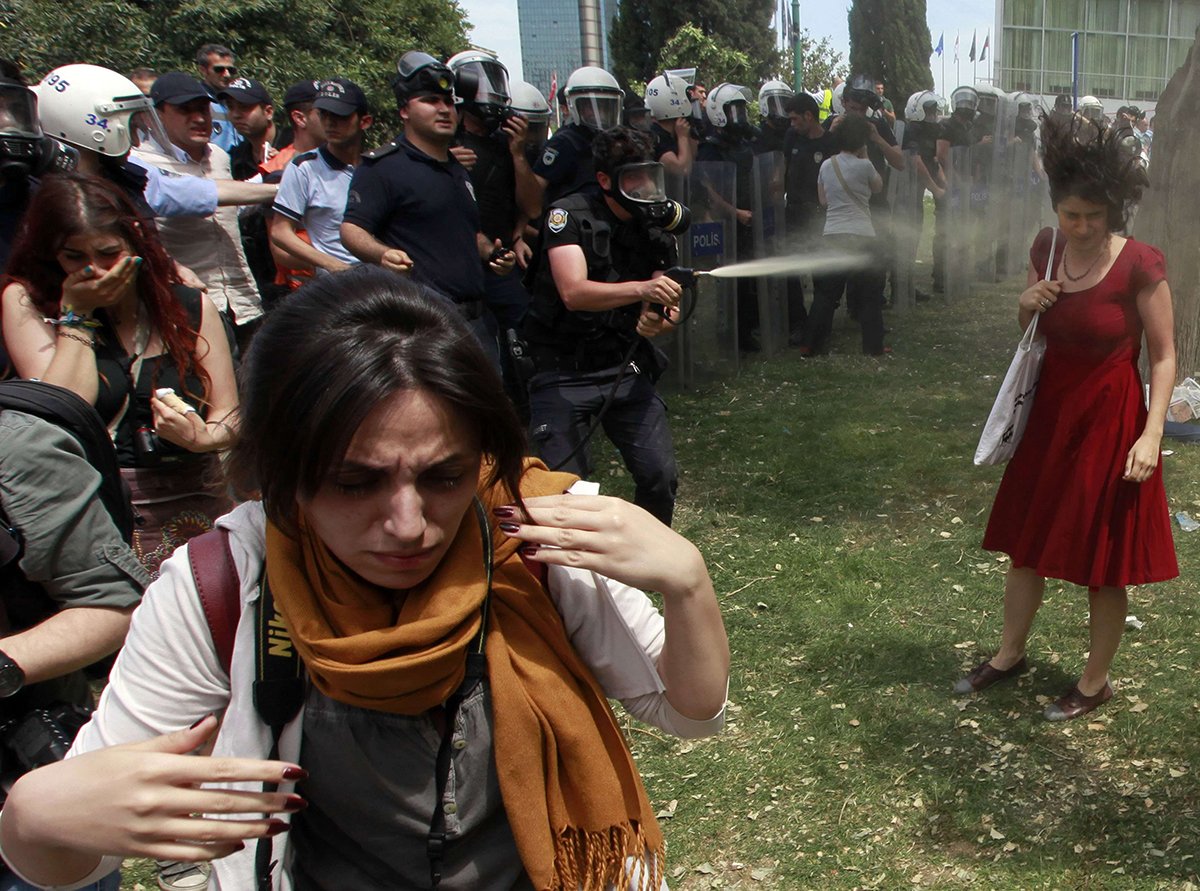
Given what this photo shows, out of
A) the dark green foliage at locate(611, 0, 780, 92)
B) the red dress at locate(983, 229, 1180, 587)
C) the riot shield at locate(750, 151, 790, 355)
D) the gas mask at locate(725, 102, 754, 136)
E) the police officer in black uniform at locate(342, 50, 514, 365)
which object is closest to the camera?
the red dress at locate(983, 229, 1180, 587)

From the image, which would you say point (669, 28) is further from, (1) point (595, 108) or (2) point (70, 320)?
(2) point (70, 320)

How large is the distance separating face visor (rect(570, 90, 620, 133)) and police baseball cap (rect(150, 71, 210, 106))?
9.80ft

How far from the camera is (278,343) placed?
4.48ft

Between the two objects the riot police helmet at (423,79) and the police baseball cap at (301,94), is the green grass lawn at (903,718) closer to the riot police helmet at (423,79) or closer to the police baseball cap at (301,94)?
the riot police helmet at (423,79)

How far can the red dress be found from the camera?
11.6 feet

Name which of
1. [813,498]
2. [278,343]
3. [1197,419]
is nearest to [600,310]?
[813,498]

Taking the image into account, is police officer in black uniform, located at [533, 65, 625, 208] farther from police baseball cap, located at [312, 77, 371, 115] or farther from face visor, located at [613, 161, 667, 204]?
face visor, located at [613, 161, 667, 204]

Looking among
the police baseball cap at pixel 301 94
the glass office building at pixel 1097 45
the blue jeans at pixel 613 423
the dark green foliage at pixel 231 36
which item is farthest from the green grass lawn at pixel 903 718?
the glass office building at pixel 1097 45

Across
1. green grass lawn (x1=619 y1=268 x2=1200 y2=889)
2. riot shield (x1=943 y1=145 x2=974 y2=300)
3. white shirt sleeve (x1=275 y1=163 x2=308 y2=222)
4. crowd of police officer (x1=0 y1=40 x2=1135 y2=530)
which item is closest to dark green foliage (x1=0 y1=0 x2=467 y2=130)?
crowd of police officer (x1=0 y1=40 x2=1135 y2=530)

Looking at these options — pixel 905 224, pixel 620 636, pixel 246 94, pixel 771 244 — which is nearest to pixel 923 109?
pixel 905 224

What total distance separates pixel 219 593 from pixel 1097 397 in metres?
3.05

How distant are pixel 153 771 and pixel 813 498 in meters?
5.44

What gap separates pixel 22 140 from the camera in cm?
375

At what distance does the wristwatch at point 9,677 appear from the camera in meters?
1.69
